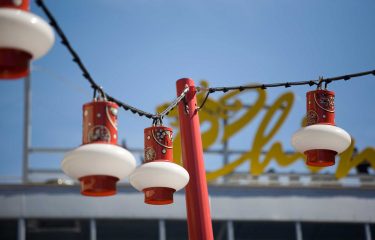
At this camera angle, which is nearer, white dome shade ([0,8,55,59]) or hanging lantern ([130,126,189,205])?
white dome shade ([0,8,55,59])

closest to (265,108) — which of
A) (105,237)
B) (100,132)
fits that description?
(105,237)

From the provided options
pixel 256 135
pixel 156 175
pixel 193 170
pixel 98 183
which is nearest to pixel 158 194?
pixel 156 175

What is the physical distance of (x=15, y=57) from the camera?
3.06m

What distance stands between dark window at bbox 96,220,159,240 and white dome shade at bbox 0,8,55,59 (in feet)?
52.6

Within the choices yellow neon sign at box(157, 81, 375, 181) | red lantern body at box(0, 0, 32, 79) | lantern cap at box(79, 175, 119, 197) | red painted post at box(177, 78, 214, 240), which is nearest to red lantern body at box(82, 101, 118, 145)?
lantern cap at box(79, 175, 119, 197)

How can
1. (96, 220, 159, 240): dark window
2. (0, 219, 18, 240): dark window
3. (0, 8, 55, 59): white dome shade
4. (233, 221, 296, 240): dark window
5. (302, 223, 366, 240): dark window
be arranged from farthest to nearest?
(302, 223, 366, 240): dark window → (233, 221, 296, 240): dark window → (96, 220, 159, 240): dark window → (0, 219, 18, 240): dark window → (0, 8, 55, 59): white dome shade

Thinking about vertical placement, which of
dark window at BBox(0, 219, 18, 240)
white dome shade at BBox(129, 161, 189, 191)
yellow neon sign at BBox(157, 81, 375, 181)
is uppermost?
yellow neon sign at BBox(157, 81, 375, 181)

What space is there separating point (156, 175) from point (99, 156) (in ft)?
2.61

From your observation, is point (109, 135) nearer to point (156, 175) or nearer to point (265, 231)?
point (156, 175)

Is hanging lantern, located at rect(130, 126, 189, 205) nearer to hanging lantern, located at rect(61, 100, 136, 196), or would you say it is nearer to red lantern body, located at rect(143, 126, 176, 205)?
red lantern body, located at rect(143, 126, 176, 205)

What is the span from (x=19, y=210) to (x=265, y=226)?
691 cm

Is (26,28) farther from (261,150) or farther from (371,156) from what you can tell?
(371,156)

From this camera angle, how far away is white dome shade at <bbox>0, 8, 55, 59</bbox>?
9.59 feet

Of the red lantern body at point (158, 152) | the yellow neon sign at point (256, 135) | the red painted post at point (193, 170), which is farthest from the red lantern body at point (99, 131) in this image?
the yellow neon sign at point (256, 135)
